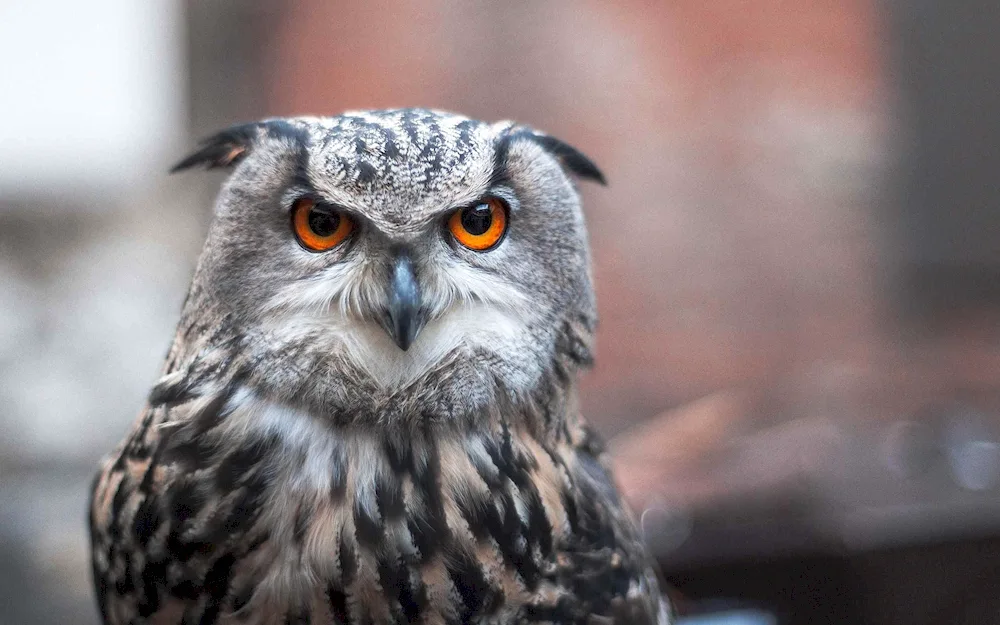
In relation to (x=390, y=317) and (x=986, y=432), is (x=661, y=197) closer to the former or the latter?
(x=986, y=432)

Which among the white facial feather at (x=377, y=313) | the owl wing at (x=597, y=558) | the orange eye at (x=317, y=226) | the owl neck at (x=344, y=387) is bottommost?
the owl wing at (x=597, y=558)

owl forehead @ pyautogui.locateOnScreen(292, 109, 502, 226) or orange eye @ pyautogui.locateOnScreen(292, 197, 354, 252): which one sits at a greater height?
owl forehead @ pyautogui.locateOnScreen(292, 109, 502, 226)

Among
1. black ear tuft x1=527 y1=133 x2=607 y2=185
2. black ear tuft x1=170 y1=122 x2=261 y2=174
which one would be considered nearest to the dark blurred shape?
black ear tuft x1=527 y1=133 x2=607 y2=185

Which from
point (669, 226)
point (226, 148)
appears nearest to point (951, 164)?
point (669, 226)

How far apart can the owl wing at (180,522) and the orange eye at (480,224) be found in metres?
0.35

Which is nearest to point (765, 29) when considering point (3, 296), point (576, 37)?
point (576, 37)

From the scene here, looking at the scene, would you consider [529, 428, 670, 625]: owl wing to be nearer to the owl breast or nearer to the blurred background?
the owl breast

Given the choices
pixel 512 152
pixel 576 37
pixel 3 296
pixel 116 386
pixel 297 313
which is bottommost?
pixel 116 386

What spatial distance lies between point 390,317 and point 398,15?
9.28ft

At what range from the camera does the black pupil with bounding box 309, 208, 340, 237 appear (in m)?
1.09

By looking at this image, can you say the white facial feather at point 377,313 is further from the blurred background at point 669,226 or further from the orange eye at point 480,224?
the blurred background at point 669,226

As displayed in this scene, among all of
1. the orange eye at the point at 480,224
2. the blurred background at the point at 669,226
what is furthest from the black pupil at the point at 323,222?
the blurred background at the point at 669,226

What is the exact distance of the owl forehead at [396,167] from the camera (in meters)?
1.05

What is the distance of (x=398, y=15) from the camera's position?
3.63 metres
